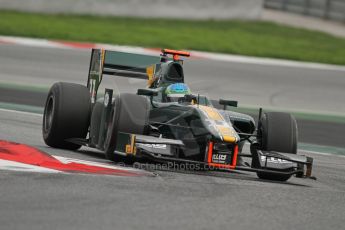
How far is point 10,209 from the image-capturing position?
6645mm

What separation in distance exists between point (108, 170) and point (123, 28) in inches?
679

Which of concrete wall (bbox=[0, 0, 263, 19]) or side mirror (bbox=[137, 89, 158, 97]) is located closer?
side mirror (bbox=[137, 89, 158, 97])

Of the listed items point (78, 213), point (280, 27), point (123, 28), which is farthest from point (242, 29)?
point (78, 213)

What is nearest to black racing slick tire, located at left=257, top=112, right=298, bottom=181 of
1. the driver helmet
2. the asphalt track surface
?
the asphalt track surface

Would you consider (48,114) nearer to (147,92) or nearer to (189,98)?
(147,92)

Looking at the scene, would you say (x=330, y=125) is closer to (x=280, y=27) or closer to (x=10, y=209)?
(x=10, y=209)

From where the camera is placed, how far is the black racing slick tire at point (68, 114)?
10.6 metres

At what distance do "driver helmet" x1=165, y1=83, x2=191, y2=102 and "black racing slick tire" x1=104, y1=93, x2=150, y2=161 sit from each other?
38.9 inches

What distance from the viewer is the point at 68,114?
10594mm

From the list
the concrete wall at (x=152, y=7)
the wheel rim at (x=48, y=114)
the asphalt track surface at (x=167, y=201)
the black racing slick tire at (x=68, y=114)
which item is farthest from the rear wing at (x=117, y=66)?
the concrete wall at (x=152, y=7)

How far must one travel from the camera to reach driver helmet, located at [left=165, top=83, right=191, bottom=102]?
1040 centimetres

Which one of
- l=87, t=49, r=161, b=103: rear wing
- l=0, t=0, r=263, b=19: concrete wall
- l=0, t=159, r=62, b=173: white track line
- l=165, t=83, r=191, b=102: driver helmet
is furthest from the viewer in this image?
l=0, t=0, r=263, b=19: concrete wall

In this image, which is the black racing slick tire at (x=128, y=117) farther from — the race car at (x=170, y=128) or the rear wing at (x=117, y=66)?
the rear wing at (x=117, y=66)

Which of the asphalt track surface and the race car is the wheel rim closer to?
the race car
